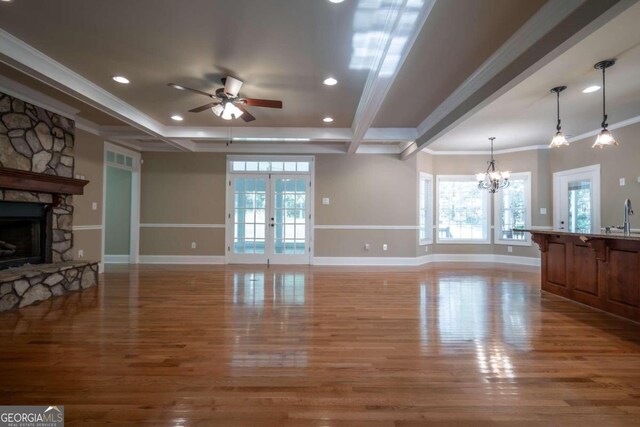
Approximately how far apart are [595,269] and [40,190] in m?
7.12

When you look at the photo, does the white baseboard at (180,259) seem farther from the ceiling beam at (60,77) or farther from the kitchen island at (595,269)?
the kitchen island at (595,269)

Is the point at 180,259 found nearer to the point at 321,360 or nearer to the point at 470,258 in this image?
the point at 321,360

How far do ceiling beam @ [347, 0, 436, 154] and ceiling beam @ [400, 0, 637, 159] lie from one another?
917 mm

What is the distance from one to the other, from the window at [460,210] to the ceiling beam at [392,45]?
4302mm

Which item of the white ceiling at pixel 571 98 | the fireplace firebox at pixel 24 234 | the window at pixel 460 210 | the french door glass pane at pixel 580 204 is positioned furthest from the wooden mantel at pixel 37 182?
the french door glass pane at pixel 580 204

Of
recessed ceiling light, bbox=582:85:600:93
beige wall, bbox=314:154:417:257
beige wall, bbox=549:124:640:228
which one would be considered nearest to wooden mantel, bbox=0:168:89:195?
beige wall, bbox=314:154:417:257

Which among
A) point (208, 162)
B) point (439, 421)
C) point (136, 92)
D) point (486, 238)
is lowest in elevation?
point (439, 421)

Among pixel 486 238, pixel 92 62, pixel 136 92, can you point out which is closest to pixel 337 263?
pixel 486 238

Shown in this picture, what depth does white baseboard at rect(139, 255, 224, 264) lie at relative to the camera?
6668mm

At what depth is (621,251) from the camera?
3275 millimetres

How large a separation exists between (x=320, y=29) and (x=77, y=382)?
322cm

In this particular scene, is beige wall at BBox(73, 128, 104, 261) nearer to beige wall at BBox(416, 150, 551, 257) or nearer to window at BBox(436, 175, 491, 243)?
beige wall at BBox(416, 150, 551, 257)

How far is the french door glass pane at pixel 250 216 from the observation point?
265 inches

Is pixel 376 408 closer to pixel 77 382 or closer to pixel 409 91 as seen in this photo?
pixel 77 382
